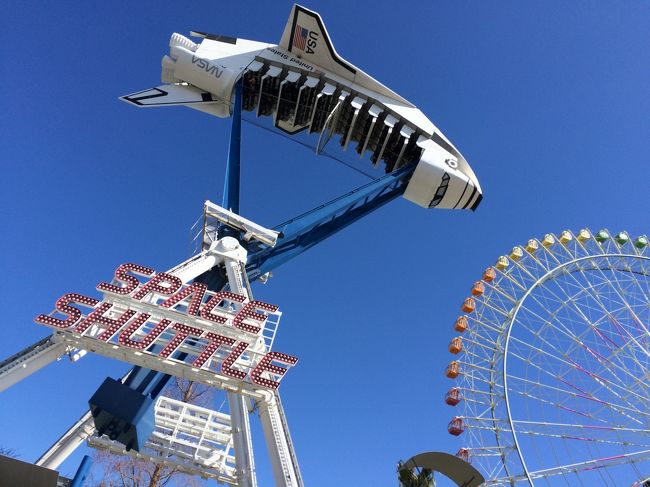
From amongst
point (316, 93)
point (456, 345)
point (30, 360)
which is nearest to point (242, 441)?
point (30, 360)

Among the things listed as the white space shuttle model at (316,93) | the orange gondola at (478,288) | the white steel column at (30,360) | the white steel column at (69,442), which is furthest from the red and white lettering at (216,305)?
the orange gondola at (478,288)

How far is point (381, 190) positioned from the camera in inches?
757

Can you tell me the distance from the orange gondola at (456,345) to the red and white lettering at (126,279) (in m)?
16.9

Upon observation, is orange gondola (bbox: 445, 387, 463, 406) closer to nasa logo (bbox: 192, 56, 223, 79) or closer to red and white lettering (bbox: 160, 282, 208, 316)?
red and white lettering (bbox: 160, 282, 208, 316)

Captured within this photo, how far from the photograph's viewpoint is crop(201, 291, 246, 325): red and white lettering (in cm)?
1132

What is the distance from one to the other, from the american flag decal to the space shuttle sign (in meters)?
11.9

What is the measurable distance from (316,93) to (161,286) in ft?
37.0

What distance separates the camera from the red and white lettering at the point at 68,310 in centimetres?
1016

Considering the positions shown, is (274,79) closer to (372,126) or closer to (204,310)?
(372,126)

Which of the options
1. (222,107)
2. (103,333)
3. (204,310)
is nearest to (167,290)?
(204,310)

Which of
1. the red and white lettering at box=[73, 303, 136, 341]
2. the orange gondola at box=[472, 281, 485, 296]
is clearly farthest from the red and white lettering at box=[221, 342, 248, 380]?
the orange gondola at box=[472, 281, 485, 296]

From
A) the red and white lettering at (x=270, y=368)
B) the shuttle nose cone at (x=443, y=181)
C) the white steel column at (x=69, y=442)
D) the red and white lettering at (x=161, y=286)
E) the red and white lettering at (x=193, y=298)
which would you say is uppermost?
the shuttle nose cone at (x=443, y=181)

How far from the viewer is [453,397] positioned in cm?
2298

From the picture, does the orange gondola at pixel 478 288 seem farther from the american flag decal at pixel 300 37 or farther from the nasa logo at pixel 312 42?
the american flag decal at pixel 300 37
